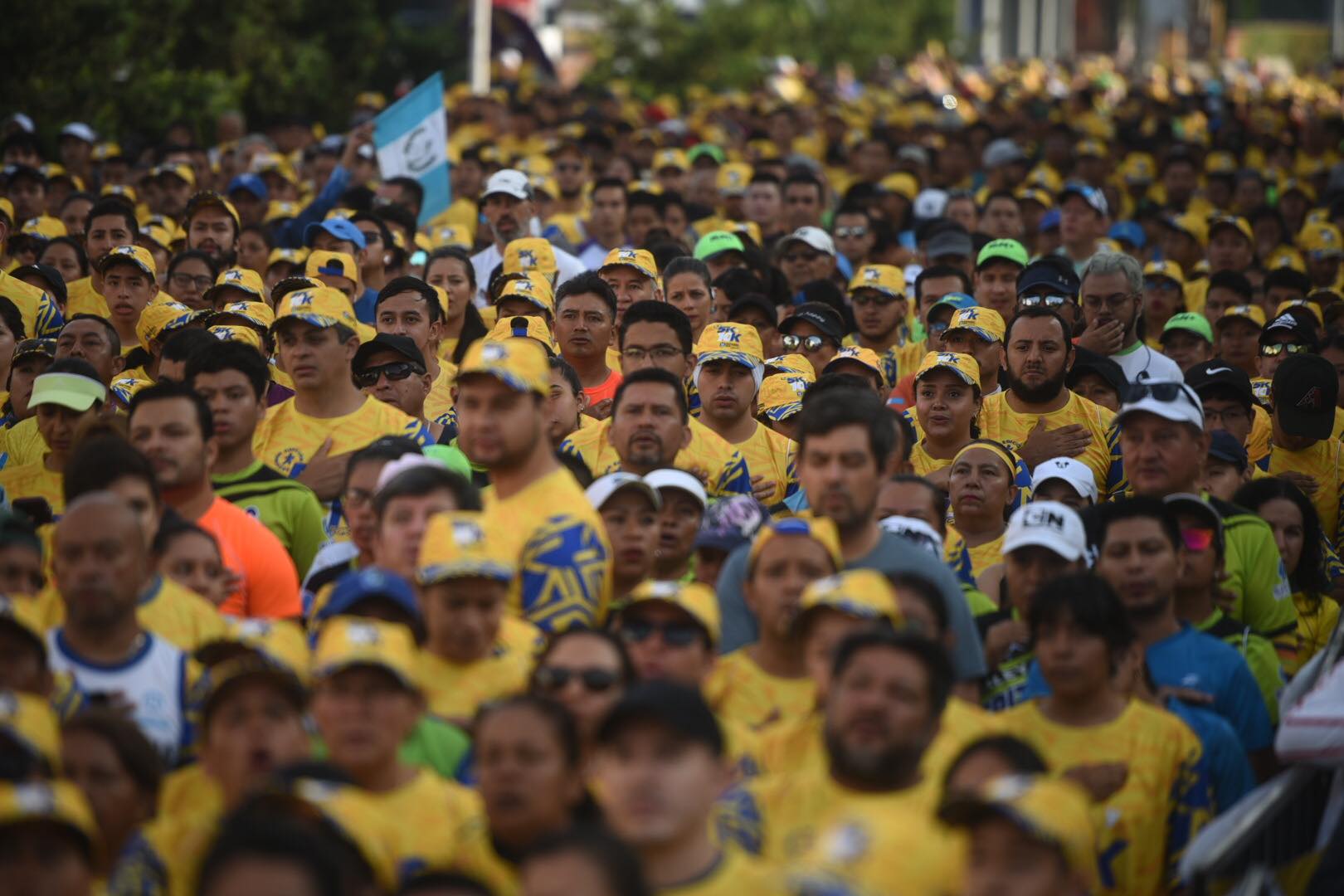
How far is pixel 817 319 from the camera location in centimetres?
1278

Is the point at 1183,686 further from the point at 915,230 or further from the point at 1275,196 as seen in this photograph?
the point at 1275,196

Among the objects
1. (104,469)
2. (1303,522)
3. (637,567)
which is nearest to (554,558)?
(637,567)

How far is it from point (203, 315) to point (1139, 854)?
6816 mm

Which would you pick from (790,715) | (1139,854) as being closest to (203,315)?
(790,715)

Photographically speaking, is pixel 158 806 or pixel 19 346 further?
pixel 19 346

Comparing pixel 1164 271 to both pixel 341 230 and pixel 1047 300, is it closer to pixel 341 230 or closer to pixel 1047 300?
pixel 1047 300

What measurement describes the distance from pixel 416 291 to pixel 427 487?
4651mm

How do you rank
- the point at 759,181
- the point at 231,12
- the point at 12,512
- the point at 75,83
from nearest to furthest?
the point at 12,512, the point at 759,181, the point at 75,83, the point at 231,12

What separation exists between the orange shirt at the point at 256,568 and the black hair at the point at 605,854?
10.9ft

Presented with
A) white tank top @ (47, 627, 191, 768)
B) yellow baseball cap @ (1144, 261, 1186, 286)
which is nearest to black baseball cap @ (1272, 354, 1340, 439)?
yellow baseball cap @ (1144, 261, 1186, 286)

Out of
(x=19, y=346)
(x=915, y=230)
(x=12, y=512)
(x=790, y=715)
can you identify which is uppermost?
(x=915, y=230)

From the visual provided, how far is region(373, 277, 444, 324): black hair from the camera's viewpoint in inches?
471

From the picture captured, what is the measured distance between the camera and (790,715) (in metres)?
6.81

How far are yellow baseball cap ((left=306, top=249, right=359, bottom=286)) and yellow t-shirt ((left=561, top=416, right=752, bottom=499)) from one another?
3545 mm
